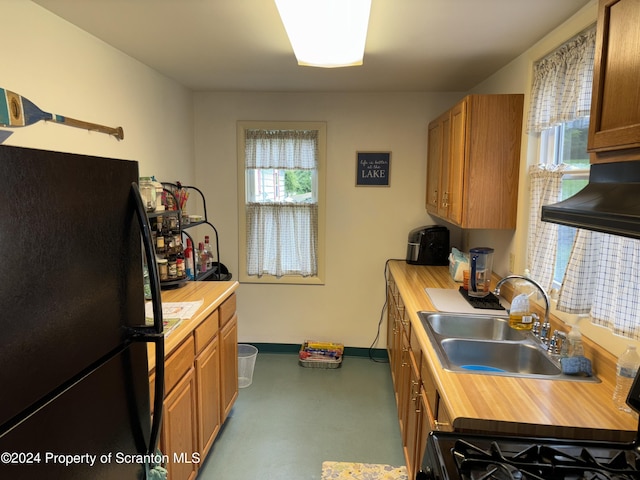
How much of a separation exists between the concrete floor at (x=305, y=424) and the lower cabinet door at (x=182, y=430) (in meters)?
0.33

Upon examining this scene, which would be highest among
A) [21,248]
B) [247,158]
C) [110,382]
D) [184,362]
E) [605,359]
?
[247,158]

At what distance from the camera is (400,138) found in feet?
11.6

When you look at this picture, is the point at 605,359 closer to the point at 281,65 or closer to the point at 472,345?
the point at 472,345

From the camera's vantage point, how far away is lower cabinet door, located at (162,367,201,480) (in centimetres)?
172

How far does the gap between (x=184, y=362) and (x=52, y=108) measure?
131cm

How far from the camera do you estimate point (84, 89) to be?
210cm

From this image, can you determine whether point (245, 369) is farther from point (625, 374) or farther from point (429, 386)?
point (625, 374)

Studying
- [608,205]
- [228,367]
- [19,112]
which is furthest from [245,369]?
[608,205]

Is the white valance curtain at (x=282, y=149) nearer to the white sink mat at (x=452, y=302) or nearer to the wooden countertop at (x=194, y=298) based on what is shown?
the wooden countertop at (x=194, y=298)

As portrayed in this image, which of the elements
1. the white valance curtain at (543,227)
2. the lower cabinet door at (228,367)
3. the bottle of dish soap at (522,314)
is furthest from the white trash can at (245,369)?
the white valance curtain at (543,227)

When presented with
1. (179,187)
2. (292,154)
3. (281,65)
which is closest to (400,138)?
(292,154)

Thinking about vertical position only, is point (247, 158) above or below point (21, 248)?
above

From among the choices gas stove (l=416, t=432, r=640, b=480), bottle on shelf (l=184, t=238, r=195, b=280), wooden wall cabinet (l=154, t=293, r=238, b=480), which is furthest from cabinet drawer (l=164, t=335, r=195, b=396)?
gas stove (l=416, t=432, r=640, b=480)

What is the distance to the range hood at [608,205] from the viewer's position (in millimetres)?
847
